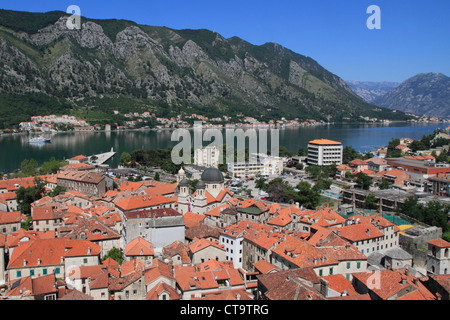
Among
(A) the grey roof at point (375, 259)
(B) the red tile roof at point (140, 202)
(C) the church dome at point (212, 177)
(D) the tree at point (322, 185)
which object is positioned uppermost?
(C) the church dome at point (212, 177)

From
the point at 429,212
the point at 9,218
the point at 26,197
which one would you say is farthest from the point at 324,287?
the point at 26,197

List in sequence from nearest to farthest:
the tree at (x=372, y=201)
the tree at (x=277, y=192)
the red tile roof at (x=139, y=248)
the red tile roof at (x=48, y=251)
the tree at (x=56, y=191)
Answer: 1. the red tile roof at (x=48, y=251)
2. the red tile roof at (x=139, y=248)
3. the tree at (x=372, y=201)
4. the tree at (x=56, y=191)
5. the tree at (x=277, y=192)

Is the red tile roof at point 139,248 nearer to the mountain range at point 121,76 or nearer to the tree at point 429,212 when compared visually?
the tree at point 429,212

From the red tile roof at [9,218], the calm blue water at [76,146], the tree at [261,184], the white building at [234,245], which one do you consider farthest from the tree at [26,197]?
the calm blue water at [76,146]

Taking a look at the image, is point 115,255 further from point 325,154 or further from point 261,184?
point 325,154
